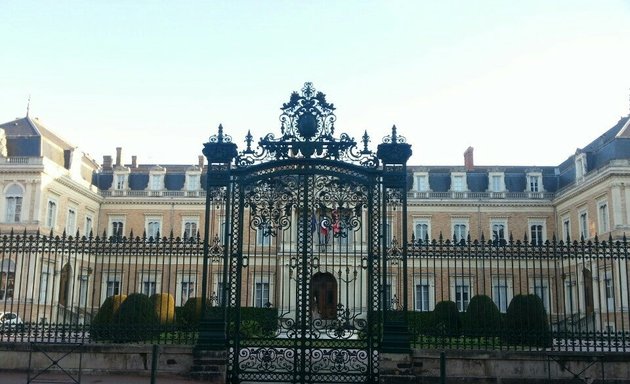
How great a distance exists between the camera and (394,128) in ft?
33.8

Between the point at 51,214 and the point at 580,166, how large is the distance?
89.5 ft

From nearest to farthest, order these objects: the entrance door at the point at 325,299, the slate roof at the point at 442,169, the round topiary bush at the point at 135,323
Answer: the round topiary bush at the point at 135,323 < the entrance door at the point at 325,299 < the slate roof at the point at 442,169

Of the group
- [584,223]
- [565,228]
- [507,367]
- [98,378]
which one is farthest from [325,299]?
[565,228]

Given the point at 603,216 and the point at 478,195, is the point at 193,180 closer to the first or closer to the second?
the point at 478,195

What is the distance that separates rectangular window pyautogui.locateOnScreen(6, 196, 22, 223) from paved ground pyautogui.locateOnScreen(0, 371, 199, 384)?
75.7ft

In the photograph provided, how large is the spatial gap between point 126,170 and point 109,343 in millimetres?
30291

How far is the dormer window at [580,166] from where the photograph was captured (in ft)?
109

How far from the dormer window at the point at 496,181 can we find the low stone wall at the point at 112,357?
30.8 metres

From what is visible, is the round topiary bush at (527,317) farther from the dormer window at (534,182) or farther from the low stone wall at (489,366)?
the dormer window at (534,182)

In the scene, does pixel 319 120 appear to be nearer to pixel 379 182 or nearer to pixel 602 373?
pixel 379 182

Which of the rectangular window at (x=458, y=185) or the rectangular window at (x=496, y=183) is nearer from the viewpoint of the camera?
the rectangular window at (x=496, y=183)

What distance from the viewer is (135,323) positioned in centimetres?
1037

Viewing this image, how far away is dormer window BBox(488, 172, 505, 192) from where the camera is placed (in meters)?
38.0

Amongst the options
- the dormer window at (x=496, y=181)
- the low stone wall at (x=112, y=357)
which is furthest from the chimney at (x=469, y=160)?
the low stone wall at (x=112, y=357)
